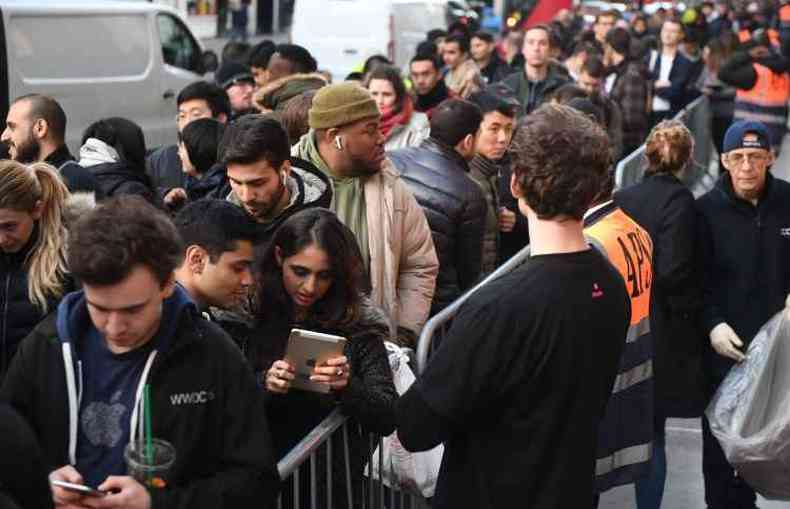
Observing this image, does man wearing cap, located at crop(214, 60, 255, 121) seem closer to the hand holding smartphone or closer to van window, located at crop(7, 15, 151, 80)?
van window, located at crop(7, 15, 151, 80)

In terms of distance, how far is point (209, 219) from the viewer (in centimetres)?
402

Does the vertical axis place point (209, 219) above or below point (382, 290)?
above

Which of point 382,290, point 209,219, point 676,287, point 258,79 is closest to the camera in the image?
point 209,219

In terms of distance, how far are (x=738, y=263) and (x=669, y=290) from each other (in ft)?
1.08

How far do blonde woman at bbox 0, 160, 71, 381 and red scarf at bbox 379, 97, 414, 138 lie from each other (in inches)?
158

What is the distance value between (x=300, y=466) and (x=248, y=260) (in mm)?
613

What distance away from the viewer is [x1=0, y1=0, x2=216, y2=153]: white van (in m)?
11.8

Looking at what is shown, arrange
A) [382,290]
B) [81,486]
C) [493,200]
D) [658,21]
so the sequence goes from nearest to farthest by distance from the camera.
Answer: [81,486] < [382,290] < [493,200] < [658,21]

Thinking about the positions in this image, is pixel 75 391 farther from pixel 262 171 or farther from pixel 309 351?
pixel 262 171


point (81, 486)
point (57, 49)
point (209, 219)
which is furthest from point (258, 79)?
point (81, 486)

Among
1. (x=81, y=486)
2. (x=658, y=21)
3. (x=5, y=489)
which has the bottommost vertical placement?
(x=658, y=21)

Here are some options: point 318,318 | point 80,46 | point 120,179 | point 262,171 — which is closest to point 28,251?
point 262,171

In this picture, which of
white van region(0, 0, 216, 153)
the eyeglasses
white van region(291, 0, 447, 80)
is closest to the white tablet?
the eyeglasses

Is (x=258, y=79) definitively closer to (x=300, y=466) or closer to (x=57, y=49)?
(x=57, y=49)
